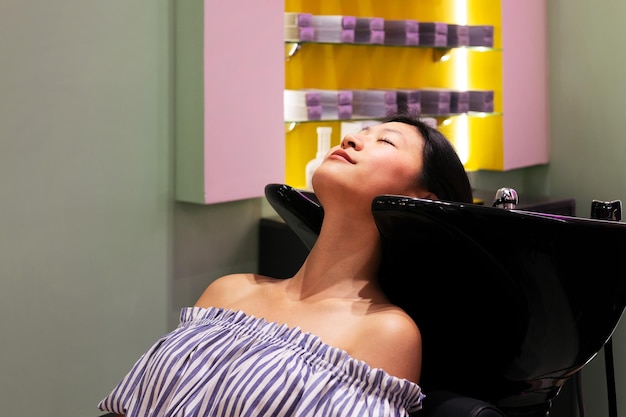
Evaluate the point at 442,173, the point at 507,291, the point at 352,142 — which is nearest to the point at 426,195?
the point at 442,173

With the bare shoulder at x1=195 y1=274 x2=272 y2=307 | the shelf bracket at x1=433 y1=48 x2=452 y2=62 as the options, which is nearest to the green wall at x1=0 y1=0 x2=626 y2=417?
the bare shoulder at x1=195 y1=274 x2=272 y2=307

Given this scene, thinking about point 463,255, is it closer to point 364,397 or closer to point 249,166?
point 364,397

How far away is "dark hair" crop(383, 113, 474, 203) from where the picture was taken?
4.85 feet

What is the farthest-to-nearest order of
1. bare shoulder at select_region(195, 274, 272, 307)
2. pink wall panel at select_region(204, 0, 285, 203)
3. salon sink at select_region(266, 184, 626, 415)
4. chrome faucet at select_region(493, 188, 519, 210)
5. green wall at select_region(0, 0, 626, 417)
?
pink wall panel at select_region(204, 0, 285, 203)
green wall at select_region(0, 0, 626, 417)
bare shoulder at select_region(195, 274, 272, 307)
chrome faucet at select_region(493, 188, 519, 210)
salon sink at select_region(266, 184, 626, 415)

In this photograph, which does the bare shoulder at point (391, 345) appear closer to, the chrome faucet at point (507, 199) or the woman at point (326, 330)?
the woman at point (326, 330)

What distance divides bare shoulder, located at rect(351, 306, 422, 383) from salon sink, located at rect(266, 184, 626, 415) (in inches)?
4.9

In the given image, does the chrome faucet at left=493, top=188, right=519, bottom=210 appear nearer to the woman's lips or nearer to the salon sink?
the salon sink

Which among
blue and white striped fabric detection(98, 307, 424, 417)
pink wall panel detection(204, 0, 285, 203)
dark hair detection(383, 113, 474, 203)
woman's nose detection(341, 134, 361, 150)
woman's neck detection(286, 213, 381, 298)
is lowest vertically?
blue and white striped fabric detection(98, 307, 424, 417)

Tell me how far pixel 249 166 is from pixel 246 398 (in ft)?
4.75

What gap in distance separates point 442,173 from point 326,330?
1.27 feet

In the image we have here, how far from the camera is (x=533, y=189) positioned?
367 cm

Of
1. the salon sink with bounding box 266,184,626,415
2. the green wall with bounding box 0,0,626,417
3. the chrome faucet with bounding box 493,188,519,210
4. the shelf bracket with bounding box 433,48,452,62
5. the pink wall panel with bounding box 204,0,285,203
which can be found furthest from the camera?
the shelf bracket with bounding box 433,48,452,62

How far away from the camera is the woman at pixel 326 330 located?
125cm

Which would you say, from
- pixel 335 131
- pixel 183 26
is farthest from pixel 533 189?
pixel 183 26
